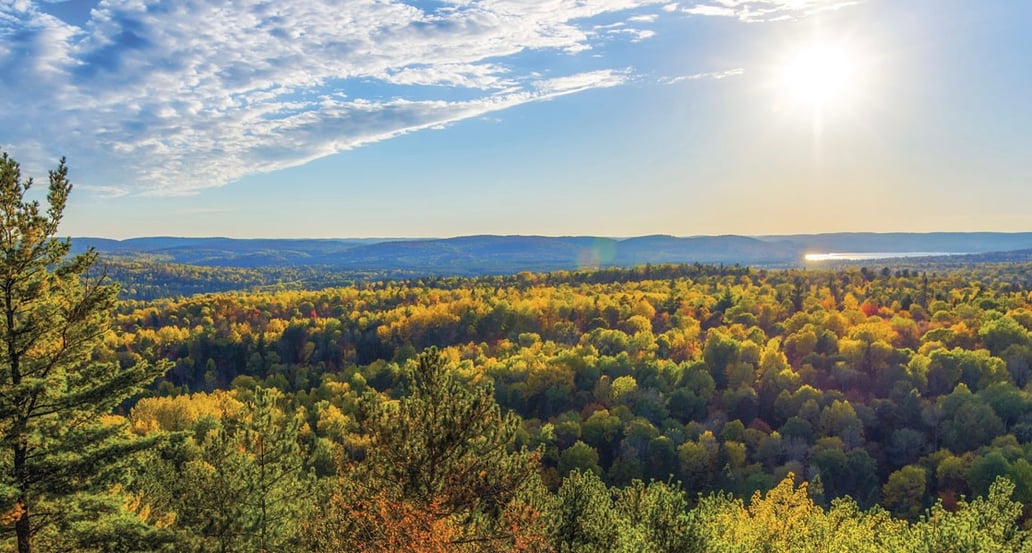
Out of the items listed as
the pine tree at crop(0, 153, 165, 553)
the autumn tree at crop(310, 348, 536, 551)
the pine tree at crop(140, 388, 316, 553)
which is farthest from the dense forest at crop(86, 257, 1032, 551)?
the pine tree at crop(0, 153, 165, 553)

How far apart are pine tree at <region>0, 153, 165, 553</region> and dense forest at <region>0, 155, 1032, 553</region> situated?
5cm

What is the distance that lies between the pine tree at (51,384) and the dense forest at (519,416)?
0.05 meters

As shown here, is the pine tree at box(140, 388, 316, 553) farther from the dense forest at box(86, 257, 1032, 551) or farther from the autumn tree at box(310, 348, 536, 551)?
the autumn tree at box(310, 348, 536, 551)

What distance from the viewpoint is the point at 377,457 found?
16.7m

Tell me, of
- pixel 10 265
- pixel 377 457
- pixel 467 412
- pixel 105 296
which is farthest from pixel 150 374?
pixel 467 412

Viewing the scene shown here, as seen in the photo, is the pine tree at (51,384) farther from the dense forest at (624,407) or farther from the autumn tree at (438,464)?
the autumn tree at (438,464)

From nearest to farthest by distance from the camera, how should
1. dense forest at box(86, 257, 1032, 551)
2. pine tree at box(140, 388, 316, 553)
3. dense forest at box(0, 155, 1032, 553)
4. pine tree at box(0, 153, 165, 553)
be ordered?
pine tree at box(0, 153, 165, 553)
dense forest at box(0, 155, 1032, 553)
dense forest at box(86, 257, 1032, 551)
pine tree at box(140, 388, 316, 553)

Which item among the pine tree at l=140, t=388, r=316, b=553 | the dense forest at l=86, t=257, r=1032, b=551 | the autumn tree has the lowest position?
the dense forest at l=86, t=257, r=1032, b=551

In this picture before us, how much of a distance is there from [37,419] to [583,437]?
64.0m

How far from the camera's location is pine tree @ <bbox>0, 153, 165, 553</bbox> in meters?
12.6

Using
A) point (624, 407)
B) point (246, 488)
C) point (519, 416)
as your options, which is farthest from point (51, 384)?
point (624, 407)

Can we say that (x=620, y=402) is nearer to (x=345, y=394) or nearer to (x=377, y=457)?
(x=345, y=394)

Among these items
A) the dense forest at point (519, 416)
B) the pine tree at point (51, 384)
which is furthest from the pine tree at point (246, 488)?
the pine tree at point (51, 384)

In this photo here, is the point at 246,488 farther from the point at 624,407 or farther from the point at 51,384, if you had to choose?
the point at 624,407
